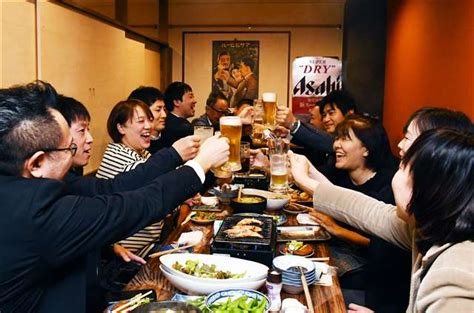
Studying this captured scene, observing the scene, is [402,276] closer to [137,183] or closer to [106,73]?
[137,183]

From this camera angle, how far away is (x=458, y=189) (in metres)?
1.22

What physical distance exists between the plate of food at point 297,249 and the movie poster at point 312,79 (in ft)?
13.1

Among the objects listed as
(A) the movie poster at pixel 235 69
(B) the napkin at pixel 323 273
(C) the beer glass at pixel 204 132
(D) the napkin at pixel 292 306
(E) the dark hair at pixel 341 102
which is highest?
(A) the movie poster at pixel 235 69

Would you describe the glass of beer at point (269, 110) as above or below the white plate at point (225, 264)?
above

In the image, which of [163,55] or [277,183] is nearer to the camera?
[277,183]

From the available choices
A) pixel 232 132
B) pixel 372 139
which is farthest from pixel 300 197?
pixel 232 132

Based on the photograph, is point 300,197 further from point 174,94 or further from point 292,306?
point 174,94

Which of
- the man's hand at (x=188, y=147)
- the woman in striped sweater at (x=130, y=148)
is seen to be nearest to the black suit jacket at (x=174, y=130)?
the woman in striped sweater at (x=130, y=148)

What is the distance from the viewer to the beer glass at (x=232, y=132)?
182 centimetres

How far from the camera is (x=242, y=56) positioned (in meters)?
7.08

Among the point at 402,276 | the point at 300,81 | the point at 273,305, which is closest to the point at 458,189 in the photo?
the point at 273,305

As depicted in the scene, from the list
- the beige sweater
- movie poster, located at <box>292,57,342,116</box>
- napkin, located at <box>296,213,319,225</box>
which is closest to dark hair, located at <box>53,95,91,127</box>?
napkin, located at <box>296,213,319,225</box>

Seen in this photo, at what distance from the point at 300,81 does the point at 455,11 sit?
9.34 feet

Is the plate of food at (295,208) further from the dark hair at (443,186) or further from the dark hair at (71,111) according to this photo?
the dark hair at (443,186)
